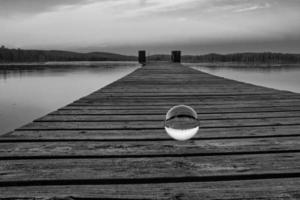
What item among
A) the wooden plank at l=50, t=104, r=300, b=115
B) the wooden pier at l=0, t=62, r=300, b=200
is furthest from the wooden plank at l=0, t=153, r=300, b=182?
the wooden plank at l=50, t=104, r=300, b=115

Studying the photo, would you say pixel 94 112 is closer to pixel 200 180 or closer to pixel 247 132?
pixel 247 132

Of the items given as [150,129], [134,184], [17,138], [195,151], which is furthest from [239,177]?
[17,138]

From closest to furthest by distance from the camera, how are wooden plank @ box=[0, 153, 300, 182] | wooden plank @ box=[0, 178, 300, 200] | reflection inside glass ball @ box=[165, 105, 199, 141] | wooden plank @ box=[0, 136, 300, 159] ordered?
1. wooden plank @ box=[0, 178, 300, 200]
2. wooden plank @ box=[0, 153, 300, 182]
3. wooden plank @ box=[0, 136, 300, 159]
4. reflection inside glass ball @ box=[165, 105, 199, 141]

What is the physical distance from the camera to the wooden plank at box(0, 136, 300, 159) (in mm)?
1742

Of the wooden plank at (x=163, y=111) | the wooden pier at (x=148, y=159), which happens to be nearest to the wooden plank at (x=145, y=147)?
the wooden pier at (x=148, y=159)

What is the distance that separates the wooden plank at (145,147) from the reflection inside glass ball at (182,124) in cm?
6

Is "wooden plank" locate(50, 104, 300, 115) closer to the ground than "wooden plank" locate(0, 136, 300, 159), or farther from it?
farther from it

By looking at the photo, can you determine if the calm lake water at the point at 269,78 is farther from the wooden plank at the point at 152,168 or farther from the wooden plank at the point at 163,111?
the wooden plank at the point at 152,168

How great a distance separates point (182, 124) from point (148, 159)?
49cm

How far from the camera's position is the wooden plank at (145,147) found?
1742 mm

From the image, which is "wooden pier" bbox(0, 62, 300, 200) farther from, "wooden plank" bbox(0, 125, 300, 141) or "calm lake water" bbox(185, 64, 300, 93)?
"calm lake water" bbox(185, 64, 300, 93)

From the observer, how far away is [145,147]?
187cm

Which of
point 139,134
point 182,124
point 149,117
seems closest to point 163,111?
point 149,117

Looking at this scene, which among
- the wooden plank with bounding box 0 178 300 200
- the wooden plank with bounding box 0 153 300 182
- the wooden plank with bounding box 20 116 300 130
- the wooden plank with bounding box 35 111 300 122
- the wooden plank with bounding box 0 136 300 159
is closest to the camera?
the wooden plank with bounding box 0 178 300 200
